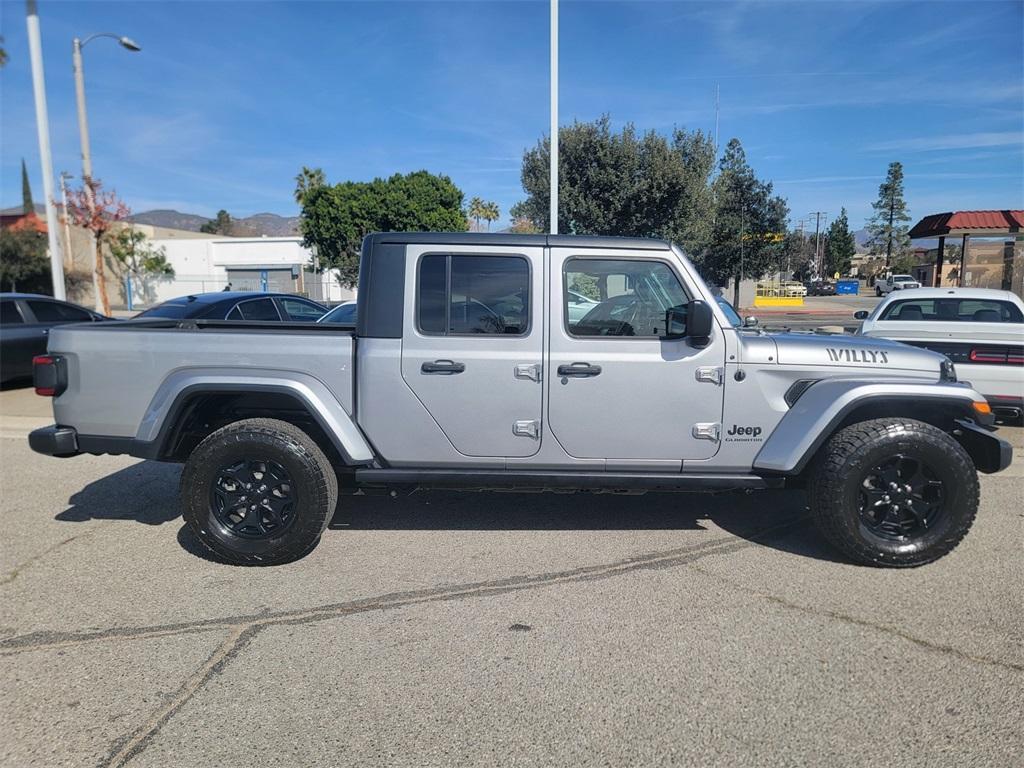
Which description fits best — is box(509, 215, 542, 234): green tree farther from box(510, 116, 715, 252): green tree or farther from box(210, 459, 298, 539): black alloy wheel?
box(210, 459, 298, 539): black alloy wheel

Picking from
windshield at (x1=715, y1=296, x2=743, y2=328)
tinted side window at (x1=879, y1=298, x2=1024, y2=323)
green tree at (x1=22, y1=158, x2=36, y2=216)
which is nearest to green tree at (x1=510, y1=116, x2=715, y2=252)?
tinted side window at (x1=879, y1=298, x2=1024, y2=323)

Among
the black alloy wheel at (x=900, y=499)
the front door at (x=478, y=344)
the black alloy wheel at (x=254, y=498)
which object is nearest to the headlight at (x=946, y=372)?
the black alloy wheel at (x=900, y=499)

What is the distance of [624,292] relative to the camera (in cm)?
422

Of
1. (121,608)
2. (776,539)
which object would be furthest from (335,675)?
(776,539)

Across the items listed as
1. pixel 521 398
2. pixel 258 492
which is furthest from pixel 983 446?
pixel 258 492

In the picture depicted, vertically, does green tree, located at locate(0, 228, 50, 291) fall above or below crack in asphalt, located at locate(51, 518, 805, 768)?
above

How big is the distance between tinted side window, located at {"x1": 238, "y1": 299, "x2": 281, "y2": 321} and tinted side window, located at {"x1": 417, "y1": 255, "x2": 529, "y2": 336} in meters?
6.10

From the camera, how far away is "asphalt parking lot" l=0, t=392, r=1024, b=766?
101 inches

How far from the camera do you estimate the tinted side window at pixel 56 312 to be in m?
10.8

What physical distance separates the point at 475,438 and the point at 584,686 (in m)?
1.64

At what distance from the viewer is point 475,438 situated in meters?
4.14

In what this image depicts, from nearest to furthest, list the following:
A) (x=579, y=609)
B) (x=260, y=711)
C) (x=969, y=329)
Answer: (x=260, y=711) < (x=579, y=609) < (x=969, y=329)

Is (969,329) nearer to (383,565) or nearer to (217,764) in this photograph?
(383,565)

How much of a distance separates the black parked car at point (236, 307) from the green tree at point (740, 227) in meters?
15.9
